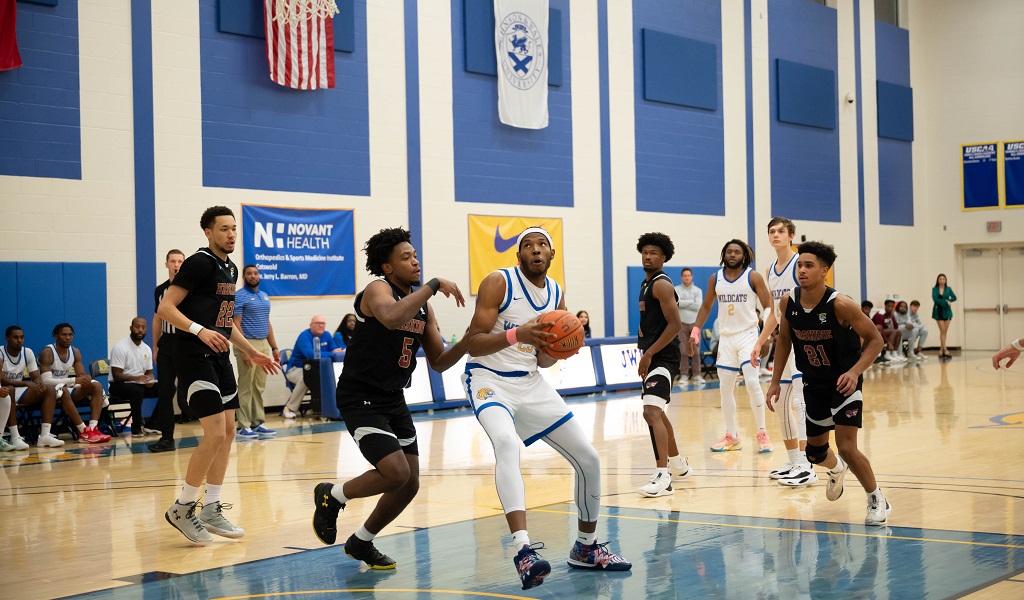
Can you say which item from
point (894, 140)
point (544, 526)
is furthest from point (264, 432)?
point (894, 140)

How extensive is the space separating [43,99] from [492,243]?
6923 mm

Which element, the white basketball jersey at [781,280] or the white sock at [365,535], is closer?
the white sock at [365,535]

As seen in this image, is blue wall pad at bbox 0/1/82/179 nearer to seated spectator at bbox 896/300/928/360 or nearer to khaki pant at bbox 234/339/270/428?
khaki pant at bbox 234/339/270/428

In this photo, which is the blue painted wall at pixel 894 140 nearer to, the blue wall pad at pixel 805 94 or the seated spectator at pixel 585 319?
the blue wall pad at pixel 805 94

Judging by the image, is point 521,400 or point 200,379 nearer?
point 521,400

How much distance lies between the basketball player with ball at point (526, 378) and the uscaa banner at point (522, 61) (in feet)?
37.9

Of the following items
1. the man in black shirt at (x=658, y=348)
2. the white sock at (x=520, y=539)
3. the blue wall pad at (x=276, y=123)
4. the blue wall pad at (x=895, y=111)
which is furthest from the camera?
→ the blue wall pad at (x=895, y=111)

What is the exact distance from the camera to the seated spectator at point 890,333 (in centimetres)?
2092

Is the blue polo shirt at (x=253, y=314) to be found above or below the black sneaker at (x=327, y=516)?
above

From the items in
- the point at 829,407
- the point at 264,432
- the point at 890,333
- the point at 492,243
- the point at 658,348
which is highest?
the point at 492,243

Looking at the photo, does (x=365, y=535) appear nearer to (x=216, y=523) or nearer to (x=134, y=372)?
(x=216, y=523)

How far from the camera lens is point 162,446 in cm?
1034

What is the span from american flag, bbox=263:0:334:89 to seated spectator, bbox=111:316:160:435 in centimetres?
396

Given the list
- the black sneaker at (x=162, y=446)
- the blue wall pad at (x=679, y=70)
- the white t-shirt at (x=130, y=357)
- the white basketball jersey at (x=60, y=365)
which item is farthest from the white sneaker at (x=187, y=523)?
the blue wall pad at (x=679, y=70)
